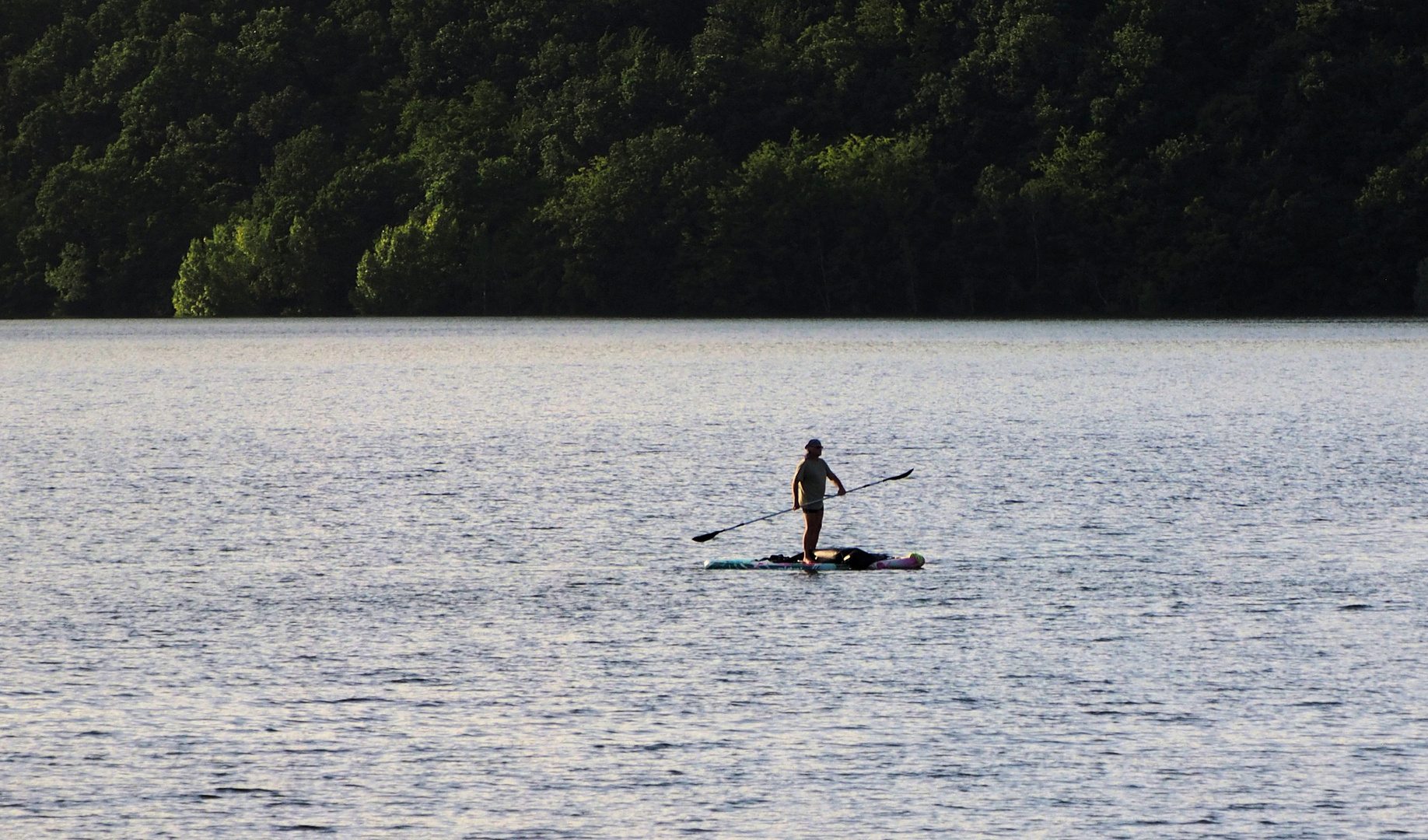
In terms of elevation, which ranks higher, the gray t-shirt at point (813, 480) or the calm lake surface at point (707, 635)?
the gray t-shirt at point (813, 480)

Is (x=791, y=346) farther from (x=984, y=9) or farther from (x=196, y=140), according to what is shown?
(x=196, y=140)

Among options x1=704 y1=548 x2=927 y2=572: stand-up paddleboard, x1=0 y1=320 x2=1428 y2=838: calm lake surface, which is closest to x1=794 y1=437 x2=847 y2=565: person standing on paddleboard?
x1=704 y1=548 x2=927 y2=572: stand-up paddleboard

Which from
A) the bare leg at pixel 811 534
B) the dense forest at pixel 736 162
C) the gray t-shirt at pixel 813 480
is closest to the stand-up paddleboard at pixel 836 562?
the bare leg at pixel 811 534

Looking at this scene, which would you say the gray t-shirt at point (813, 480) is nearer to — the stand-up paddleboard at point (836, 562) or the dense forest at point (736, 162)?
the stand-up paddleboard at point (836, 562)

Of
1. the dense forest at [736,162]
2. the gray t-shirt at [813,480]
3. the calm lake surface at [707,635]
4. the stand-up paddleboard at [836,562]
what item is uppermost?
the dense forest at [736,162]

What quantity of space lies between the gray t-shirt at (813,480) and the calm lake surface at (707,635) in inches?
46.3

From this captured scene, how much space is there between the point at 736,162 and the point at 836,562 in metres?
131

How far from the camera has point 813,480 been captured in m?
30.1

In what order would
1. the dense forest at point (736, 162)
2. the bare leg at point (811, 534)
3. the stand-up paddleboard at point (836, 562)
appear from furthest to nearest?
the dense forest at point (736, 162) → the bare leg at point (811, 534) → the stand-up paddleboard at point (836, 562)

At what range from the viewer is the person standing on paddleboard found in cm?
3006

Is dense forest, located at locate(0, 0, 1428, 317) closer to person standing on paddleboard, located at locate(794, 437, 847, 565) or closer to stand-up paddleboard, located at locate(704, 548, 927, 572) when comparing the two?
stand-up paddleboard, located at locate(704, 548, 927, 572)

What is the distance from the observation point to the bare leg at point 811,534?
3036 cm

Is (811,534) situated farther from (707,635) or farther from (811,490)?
(707,635)

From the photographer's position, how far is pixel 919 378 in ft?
276
